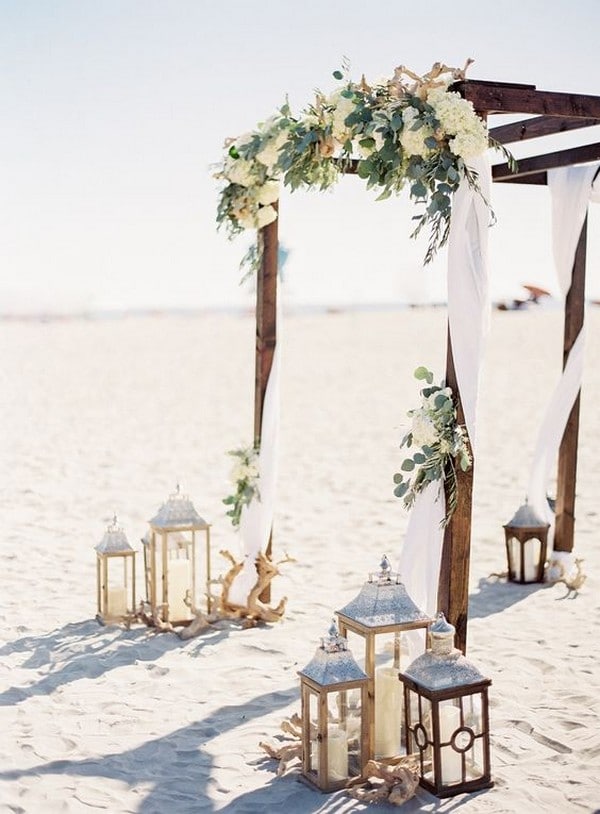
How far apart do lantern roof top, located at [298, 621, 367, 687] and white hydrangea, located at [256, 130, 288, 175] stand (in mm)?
2352

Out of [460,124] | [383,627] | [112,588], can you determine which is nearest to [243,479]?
[112,588]

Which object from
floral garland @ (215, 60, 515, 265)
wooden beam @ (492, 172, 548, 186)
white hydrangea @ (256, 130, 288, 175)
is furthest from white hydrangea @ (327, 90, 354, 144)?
wooden beam @ (492, 172, 548, 186)

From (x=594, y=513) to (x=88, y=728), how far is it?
5.24 metres

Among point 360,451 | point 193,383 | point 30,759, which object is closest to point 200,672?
point 30,759

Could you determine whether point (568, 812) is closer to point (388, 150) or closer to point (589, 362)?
point (388, 150)

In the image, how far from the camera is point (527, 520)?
239 inches

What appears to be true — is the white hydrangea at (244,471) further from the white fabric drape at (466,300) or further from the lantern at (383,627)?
the lantern at (383,627)

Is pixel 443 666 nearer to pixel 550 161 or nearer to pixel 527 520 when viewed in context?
pixel 527 520

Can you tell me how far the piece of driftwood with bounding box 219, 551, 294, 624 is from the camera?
5301mm

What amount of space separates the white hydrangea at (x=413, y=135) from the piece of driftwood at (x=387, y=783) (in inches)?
88.3

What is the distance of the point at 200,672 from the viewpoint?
457 cm

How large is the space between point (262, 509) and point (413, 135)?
244 cm

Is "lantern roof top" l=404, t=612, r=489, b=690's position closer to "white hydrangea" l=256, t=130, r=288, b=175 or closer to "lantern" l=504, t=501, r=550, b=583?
"white hydrangea" l=256, t=130, r=288, b=175

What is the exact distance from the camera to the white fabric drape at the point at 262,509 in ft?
17.8
